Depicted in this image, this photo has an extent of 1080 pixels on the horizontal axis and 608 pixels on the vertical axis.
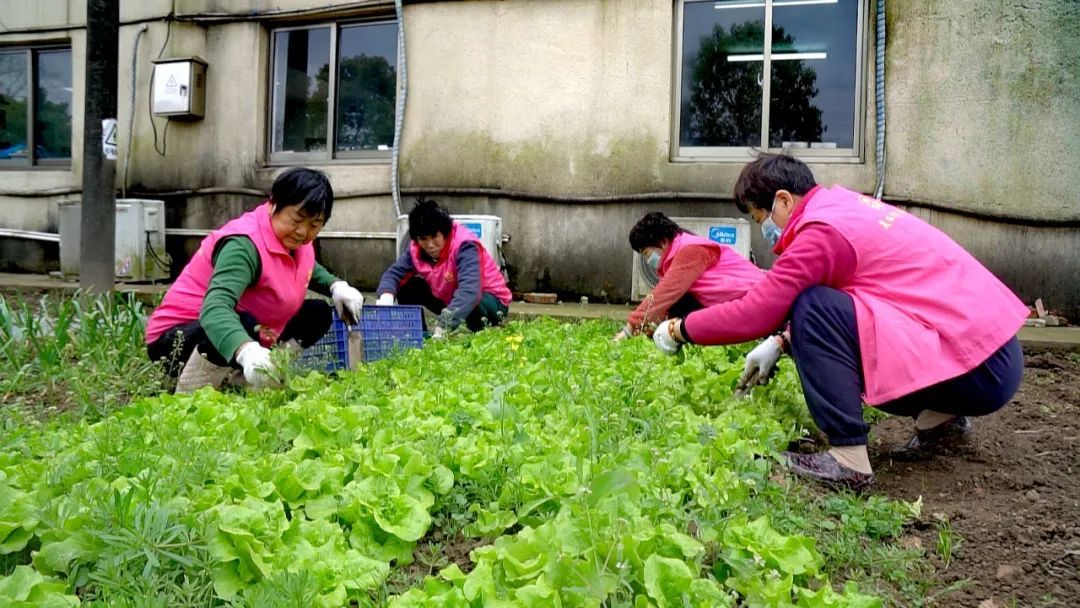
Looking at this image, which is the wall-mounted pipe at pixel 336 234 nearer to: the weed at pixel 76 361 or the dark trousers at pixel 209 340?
the weed at pixel 76 361

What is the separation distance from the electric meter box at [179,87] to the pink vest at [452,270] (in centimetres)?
409

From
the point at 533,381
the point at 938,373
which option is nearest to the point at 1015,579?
the point at 938,373

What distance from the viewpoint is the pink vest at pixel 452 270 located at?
5660 millimetres

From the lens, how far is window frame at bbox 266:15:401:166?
8540 millimetres

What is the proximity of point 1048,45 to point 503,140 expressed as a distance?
4.51 m

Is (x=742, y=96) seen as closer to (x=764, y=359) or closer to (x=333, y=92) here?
(x=333, y=92)

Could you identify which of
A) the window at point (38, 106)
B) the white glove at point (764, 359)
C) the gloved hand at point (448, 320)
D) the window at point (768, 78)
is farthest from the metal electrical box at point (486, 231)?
the window at point (38, 106)

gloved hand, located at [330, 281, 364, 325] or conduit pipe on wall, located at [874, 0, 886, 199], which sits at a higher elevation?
conduit pipe on wall, located at [874, 0, 886, 199]

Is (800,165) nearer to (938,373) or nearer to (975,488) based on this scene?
(938,373)

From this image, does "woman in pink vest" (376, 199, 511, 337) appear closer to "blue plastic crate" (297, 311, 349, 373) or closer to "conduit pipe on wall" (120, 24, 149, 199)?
"blue plastic crate" (297, 311, 349, 373)

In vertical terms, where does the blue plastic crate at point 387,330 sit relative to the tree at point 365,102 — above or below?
below

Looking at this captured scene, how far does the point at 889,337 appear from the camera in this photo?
2660 mm

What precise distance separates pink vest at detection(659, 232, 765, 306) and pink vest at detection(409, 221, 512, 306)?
1329 millimetres

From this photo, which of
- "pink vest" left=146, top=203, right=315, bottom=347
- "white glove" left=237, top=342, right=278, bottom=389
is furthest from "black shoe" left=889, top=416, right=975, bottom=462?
"pink vest" left=146, top=203, right=315, bottom=347
